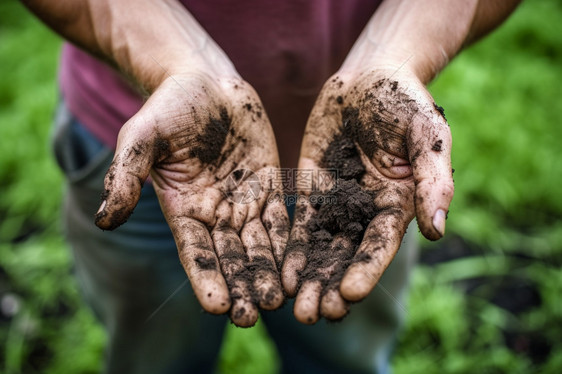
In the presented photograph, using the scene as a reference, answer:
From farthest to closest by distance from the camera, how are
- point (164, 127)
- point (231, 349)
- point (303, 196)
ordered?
1. point (231, 349)
2. point (303, 196)
3. point (164, 127)

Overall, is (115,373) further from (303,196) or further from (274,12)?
(274,12)

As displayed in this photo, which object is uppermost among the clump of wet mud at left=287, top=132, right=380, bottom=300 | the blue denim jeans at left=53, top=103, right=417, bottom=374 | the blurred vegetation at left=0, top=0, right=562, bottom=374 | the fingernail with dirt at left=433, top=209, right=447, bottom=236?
the fingernail with dirt at left=433, top=209, right=447, bottom=236

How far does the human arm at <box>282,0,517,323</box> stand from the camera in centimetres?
122

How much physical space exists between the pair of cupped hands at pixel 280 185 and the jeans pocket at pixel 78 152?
1.30 ft

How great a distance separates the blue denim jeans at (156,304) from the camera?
1725mm

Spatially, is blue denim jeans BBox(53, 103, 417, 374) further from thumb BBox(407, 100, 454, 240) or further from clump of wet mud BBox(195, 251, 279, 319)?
thumb BBox(407, 100, 454, 240)

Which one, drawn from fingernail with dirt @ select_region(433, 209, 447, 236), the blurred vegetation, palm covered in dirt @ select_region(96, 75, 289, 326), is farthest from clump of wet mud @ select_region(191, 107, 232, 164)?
the blurred vegetation

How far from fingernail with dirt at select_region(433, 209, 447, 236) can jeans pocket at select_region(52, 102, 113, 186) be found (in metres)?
1.13

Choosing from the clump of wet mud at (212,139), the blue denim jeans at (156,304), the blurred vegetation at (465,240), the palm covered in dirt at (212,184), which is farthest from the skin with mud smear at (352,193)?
the blurred vegetation at (465,240)

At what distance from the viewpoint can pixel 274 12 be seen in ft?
5.14

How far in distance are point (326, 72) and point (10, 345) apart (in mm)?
2318

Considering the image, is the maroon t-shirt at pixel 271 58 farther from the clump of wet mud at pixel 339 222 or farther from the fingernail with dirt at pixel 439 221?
the fingernail with dirt at pixel 439 221

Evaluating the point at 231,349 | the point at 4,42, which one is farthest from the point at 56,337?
the point at 4,42
